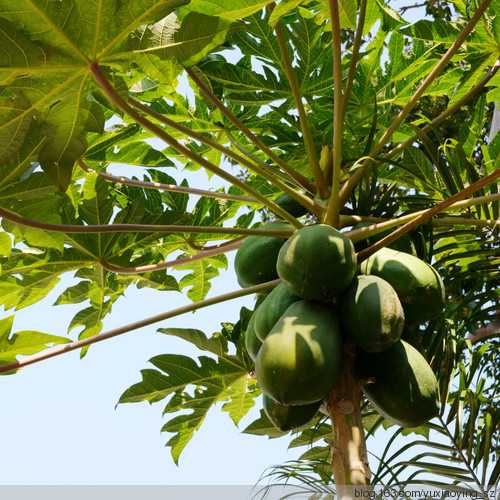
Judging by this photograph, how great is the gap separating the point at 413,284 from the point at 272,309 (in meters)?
0.34

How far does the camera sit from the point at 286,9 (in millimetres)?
1478

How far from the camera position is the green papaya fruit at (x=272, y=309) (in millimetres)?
1475

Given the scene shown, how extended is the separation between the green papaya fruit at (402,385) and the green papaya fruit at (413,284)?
0.32ft

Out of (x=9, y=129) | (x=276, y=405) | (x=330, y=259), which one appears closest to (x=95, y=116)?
(x=9, y=129)

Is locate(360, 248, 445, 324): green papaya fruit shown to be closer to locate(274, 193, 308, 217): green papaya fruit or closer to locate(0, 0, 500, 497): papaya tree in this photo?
locate(0, 0, 500, 497): papaya tree

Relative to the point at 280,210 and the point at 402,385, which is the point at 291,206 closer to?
the point at 280,210

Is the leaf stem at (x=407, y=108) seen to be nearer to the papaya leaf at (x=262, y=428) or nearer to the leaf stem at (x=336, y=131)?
the leaf stem at (x=336, y=131)

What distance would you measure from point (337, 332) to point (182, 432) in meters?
1.00

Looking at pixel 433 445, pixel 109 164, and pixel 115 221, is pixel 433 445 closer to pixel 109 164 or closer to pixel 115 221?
pixel 115 221

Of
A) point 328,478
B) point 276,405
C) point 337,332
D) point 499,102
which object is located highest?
point 499,102

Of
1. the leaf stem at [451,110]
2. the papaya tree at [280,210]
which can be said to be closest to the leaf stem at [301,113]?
the papaya tree at [280,210]

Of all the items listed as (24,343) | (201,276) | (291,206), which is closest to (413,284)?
(291,206)

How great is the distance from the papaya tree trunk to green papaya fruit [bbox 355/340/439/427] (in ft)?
0.16

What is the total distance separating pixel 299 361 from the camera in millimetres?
1241
